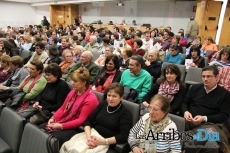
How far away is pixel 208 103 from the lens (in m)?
2.13

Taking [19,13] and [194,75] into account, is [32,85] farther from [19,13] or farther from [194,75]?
[19,13]

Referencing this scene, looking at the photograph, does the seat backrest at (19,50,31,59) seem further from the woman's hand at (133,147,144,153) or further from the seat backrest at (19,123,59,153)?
the woman's hand at (133,147,144,153)

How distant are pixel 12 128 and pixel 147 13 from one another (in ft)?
31.3

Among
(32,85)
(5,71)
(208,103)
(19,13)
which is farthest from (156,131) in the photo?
(19,13)

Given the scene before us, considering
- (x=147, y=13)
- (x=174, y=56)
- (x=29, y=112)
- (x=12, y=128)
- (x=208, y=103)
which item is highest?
(x=147, y=13)

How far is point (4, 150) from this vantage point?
5.97ft

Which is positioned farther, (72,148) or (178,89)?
(178,89)

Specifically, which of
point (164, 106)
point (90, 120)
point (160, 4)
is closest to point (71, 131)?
point (90, 120)

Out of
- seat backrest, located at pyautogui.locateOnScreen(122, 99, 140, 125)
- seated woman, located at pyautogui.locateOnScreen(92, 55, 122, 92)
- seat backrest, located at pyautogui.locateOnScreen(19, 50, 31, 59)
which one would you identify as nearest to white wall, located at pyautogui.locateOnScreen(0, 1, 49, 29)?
seat backrest, located at pyautogui.locateOnScreen(19, 50, 31, 59)

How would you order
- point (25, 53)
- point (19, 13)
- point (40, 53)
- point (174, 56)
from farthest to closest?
point (19, 13), point (25, 53), point (40, 53), point (174, 56)

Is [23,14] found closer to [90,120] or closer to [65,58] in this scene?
[65,58]

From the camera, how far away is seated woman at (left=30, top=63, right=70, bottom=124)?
2445mm

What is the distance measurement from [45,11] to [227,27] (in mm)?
11909

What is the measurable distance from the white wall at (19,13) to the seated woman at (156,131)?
14.5 meters
